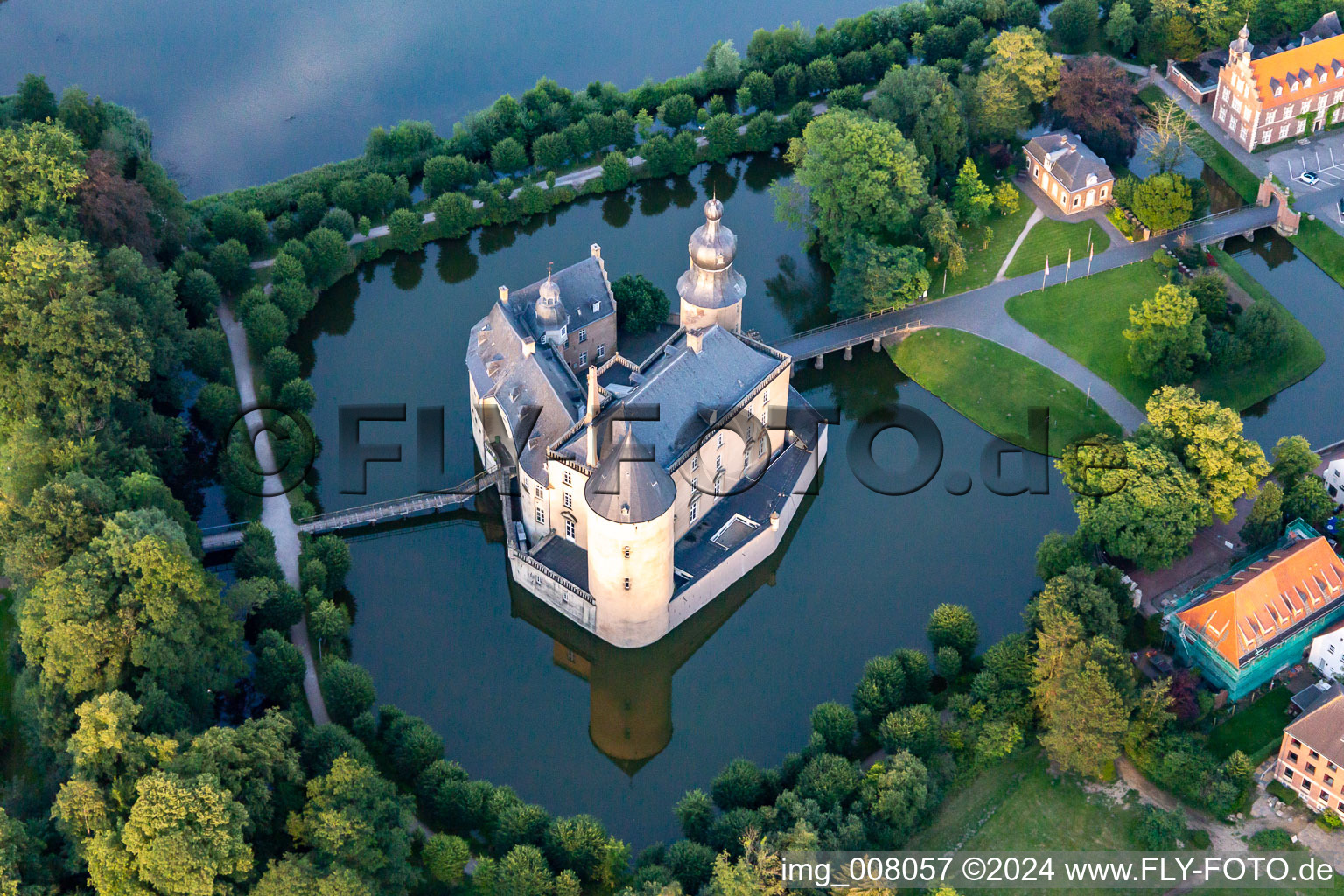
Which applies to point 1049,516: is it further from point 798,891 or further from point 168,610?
point 168,610

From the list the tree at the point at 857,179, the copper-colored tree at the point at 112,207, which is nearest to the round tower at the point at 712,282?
the tree at the point at 857,179

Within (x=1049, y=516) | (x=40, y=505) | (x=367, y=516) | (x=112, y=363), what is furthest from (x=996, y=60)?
Result: (x=40, y=505)

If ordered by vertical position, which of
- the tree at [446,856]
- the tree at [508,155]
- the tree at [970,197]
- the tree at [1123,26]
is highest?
the tree at [1123,26]

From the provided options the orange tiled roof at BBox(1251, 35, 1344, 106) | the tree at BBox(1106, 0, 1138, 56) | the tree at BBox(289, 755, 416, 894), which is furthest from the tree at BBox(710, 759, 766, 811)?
the tree at BBox(1106, 0, 1138, 56)

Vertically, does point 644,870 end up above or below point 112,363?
below

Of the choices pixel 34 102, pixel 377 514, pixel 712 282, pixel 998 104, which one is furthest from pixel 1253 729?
pixel 34 102

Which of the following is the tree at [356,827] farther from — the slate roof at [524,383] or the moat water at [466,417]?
the slate roof at [524,383]

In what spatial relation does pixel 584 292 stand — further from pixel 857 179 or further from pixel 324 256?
pixel 324 256
